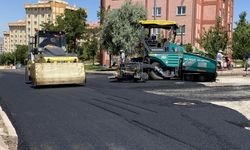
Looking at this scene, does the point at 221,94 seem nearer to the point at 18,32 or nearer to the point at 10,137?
the point at 10,137

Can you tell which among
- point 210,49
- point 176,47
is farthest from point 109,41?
point 176,47

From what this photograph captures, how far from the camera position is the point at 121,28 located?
4291 centimetres

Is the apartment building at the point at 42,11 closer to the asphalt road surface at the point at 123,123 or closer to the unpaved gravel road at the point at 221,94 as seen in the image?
the unpaved gravel road at the point at 221,94

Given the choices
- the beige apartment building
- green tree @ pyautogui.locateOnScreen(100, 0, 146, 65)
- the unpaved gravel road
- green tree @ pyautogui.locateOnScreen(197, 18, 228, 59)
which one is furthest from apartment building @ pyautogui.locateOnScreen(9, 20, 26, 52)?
the unpaved gravel road

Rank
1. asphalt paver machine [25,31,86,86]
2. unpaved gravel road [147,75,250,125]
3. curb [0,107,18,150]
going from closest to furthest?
curb [0,107,18,150]
unpaved gravel road [147,75,250,125]
asphalt paver machine [25,31,86,86]

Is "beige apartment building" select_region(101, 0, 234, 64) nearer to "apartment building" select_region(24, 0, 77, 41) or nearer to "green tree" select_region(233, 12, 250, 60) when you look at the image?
"green tree" select_region(233, 12, 250, 60)

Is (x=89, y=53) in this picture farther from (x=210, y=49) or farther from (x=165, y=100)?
(x=165, y=100)

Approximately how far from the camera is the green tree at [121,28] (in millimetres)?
42562

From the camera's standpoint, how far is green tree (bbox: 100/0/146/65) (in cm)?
4256

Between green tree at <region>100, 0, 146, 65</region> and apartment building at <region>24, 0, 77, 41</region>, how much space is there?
10961 cm

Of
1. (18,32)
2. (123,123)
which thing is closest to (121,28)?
(123,123)

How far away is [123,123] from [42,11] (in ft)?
517

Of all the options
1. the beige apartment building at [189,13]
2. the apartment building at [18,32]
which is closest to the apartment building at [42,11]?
the apartment building at [18,32]

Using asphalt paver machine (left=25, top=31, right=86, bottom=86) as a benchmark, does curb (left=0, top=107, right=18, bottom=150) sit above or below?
below
